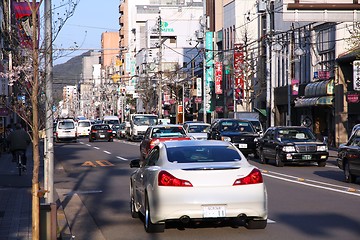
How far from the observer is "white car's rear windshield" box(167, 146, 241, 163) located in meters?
12.7

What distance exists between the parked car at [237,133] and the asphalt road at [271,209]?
8.29 metres

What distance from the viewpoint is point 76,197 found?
19281 mm

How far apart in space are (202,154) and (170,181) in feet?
3.90

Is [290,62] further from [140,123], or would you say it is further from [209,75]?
[209,75]

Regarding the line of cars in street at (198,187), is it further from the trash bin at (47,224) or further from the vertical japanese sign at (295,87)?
the vertical japanese sign at (295,87)

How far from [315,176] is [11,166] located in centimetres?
1449

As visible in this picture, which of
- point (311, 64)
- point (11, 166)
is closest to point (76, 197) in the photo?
point (11, 166)

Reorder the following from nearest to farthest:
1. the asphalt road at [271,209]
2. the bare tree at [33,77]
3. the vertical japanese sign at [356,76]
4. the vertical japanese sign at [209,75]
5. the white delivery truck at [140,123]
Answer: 1. the bare tree at [33,77]
2. the asphalt road at [271,209]
3. the vertical japanese sign at [356,76]
4. the white delivery truck at [140,123]
5. the vertical japanese sign at [209,75]

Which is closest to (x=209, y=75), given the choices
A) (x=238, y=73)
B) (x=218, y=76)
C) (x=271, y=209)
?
(x=218, y=76)

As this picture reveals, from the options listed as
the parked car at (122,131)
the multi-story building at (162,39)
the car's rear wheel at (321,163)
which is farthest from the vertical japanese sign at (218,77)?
the car's rear wheel at (321,163)

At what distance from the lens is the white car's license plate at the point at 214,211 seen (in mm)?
11898

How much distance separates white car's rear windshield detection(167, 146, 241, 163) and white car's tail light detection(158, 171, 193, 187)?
2.16 ft

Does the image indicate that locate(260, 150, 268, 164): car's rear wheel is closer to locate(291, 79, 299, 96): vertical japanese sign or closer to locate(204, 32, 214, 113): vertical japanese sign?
locate(291, 79, 299, 96): vertical japanese sign

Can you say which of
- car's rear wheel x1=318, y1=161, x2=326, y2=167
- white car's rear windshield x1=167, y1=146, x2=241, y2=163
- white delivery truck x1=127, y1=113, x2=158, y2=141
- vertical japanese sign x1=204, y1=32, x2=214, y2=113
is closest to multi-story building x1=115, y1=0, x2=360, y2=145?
vertical japanese sign x1=204, y1=32, x2=214, y2=113
